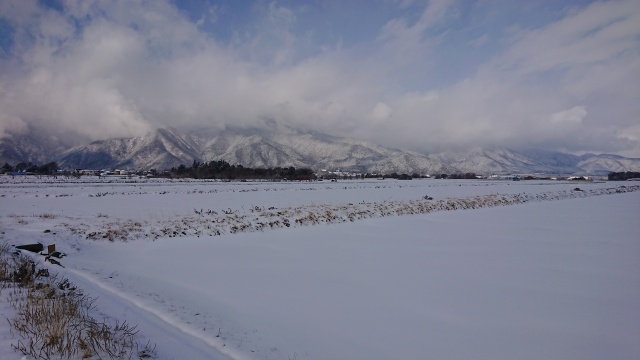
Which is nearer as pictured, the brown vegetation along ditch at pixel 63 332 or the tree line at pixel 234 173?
the brown vegetation along ditch at pixel 63 332

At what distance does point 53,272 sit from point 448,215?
25.7m

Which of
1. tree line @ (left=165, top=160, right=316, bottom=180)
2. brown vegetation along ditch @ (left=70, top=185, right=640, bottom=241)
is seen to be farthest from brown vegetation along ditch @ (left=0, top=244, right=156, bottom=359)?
tree line @ (left=165, top=160, right=316, bottom=180)

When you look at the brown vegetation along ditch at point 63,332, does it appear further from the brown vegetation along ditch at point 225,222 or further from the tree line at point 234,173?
the tree line at point 234,173

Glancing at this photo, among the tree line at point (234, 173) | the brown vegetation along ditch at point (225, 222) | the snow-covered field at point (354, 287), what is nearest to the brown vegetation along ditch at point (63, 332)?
the snow-covered field at point (354, 287)

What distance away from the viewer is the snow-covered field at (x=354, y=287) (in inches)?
245

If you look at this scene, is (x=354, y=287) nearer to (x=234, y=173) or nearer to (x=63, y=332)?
(x=63, y=332)

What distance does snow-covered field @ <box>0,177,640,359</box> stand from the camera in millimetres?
6227

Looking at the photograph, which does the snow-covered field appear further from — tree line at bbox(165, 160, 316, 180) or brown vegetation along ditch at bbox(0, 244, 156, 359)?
tree line at bbox(165, 160, 316, 180)

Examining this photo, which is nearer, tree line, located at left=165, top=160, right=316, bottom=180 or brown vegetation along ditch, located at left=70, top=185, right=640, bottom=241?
brown vegetation along ditch, located at left=70, top=185, right=640, bottom=241

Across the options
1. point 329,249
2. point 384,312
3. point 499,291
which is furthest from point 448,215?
point 384,312

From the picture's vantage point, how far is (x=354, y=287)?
9.52 m

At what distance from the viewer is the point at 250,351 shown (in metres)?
5.87

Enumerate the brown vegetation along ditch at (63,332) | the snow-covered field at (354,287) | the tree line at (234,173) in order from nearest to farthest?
1. the brown vegetation along ditch at (63,332)
2. the snow-covered field at (354,287)
3. the tree line at (234,173)

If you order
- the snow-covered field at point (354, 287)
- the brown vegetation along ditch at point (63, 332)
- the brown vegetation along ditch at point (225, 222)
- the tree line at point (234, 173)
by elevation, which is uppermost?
the tree line at point (234, 173)
